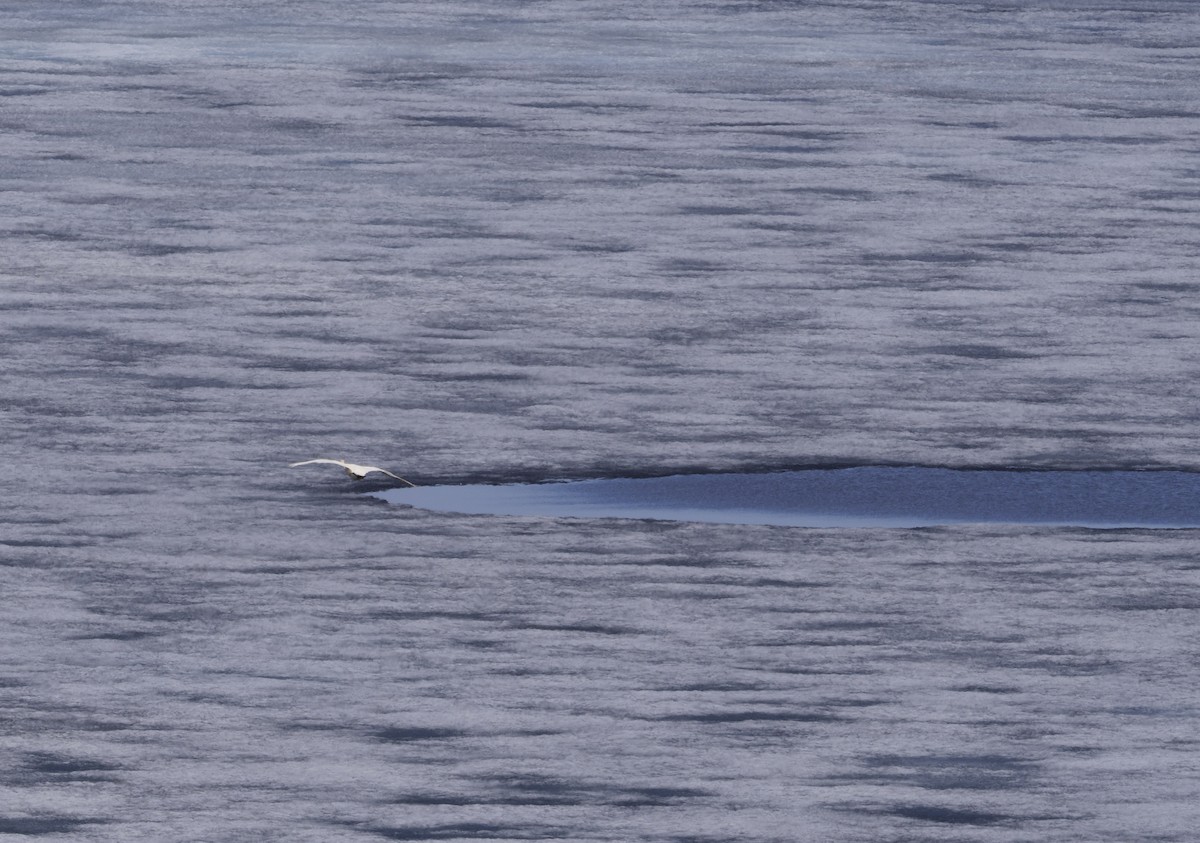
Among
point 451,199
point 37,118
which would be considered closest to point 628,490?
point 451,199

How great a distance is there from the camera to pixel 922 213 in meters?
3.47

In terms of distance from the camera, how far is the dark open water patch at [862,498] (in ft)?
8.25

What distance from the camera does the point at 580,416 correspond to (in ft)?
9.04

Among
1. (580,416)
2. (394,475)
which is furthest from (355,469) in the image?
(580,416)

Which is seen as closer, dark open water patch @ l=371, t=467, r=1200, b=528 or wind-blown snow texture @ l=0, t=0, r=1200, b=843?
wind-blown snow texture @ l=0, t=0, r=1200, b=843

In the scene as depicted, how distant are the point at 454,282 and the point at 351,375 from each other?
376 mm

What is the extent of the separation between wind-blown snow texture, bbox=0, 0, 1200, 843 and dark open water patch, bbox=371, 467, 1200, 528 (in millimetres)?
36

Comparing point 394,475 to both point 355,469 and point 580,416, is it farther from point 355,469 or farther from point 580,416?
point 580,416

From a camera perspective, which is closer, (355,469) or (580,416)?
(355,469)

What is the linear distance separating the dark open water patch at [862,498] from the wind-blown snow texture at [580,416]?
0.04 metres

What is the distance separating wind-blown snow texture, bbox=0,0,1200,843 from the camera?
6.63 feet

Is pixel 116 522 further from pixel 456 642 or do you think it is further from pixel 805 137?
pixel 805 137

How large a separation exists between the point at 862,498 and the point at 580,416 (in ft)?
1.28

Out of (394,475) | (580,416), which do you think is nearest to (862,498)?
(580,416)
